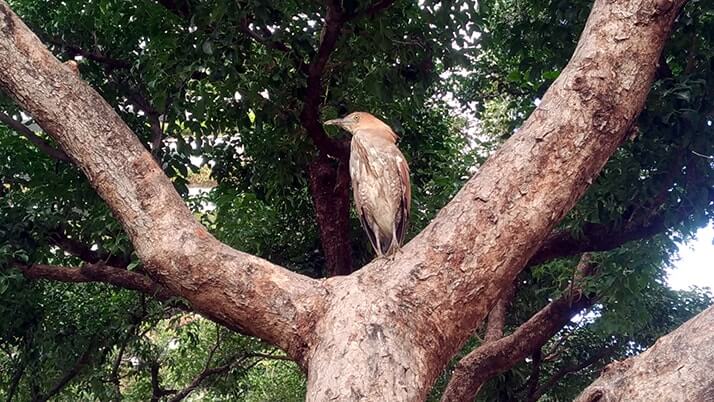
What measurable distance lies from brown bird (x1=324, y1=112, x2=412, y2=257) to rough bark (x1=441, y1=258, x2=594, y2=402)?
1546mm

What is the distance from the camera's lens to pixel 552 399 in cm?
722

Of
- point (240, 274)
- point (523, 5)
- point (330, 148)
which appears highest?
point (523, 5)

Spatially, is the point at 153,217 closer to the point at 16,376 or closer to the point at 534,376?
the point at 16,376

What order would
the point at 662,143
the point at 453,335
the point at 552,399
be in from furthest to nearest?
the point at 552,399
the point at 662,143
the point at 453,335

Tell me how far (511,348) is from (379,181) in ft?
6.80

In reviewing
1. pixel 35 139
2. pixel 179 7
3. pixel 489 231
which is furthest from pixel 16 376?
pixel 489 231

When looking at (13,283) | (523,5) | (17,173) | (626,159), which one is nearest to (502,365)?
(626,159)

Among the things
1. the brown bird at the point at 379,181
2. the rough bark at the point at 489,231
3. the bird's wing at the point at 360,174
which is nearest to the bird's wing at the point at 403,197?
the brown bird at the point at 379,181

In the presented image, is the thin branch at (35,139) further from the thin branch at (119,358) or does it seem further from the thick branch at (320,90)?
the thin branch at (119,358)

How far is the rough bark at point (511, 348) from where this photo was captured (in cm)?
460

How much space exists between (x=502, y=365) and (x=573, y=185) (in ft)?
8.17

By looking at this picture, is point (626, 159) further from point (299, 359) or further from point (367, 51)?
point (299, 359)

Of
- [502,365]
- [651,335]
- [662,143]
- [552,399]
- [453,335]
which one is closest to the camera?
[453,335]

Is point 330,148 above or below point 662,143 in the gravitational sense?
above
